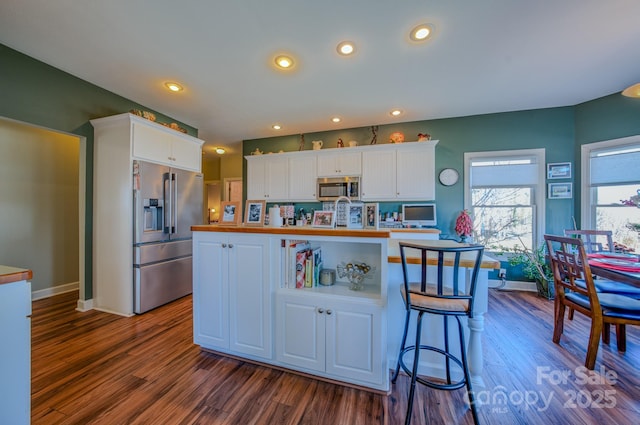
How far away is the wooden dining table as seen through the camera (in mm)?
1563

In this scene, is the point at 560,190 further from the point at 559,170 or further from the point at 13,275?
the point at 13,275

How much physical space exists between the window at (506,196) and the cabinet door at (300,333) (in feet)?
11.1

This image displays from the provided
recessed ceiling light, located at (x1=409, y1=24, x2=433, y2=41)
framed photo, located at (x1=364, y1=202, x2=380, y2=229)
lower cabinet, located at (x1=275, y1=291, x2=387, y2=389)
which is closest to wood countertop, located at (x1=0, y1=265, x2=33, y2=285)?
lower cabinet, located at (x1=275, y1=291, x2=387, y2=389)

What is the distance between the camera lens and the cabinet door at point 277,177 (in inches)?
178

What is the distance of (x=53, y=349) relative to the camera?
205 cm

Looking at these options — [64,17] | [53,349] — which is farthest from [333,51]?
[53,349]

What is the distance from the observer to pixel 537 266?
3.36 m

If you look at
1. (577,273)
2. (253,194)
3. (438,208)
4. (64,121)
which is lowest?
(577,273)

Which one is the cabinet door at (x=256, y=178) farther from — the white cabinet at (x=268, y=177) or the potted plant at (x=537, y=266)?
the potted plant at (x=537, y=266)

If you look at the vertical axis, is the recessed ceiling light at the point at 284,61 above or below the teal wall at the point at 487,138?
above

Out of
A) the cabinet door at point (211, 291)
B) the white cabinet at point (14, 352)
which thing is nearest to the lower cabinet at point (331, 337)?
the cabinet door at point (211, 291)

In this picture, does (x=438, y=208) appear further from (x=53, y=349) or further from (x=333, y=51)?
(x=53, y=349)

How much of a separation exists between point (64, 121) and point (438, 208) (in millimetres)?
5163

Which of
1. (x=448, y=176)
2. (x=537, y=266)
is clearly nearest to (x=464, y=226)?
(x=448, y=176)
